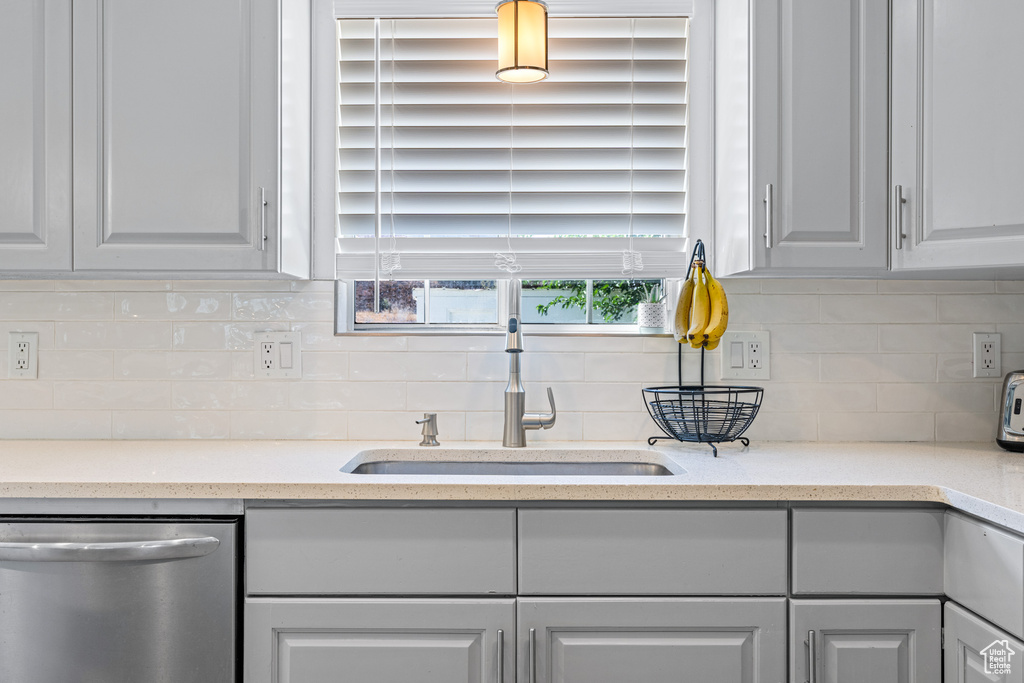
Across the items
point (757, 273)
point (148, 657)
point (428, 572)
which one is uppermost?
point (757, 273)

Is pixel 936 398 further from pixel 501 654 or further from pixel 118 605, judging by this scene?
pixel 118 605

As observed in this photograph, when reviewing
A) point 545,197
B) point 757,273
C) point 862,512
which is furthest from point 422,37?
point 862,512

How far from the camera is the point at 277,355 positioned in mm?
1991

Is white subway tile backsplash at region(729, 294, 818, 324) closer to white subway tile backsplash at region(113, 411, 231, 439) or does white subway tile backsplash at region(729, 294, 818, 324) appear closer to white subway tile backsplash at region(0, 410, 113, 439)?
white subway tile backsplash at region(113, 411, 231, 439)

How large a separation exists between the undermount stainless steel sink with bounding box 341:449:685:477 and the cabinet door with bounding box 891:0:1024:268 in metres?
0.77

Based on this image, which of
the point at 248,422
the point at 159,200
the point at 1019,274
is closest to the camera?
the point at 159,200

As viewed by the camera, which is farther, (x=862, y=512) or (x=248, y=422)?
(x=248, y=422)

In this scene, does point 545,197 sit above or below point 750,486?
above

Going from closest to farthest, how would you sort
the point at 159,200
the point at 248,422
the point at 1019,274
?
1. the point at 159,200
2. the point at 1019,274
3. the point at 248,422

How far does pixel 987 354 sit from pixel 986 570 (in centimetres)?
92

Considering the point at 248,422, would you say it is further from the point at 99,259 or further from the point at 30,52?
the point at 30,52

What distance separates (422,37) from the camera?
2.02 metres

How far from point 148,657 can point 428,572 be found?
524 millimetres

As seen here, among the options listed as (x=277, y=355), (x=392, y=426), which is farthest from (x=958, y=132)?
(x=277, y=355)
